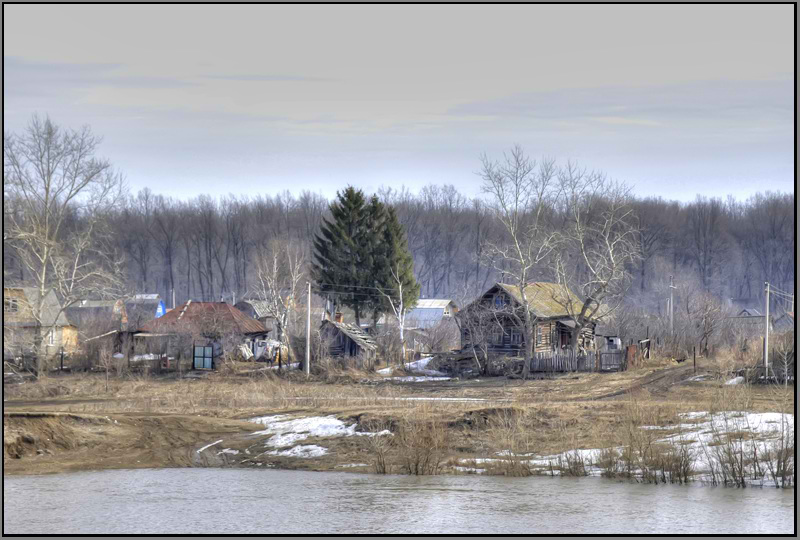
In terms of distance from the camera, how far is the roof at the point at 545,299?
55.4 metres

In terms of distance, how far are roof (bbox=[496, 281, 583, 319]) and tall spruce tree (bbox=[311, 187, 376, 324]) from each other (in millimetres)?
13387

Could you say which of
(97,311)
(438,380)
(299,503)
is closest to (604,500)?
(299,503)

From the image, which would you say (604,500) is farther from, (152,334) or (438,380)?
(152,334)

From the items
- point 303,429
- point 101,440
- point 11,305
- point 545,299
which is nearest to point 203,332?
point 11,305

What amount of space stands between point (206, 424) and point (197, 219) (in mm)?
98106

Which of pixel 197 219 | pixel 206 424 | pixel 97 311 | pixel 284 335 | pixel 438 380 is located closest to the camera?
pixel 206 424

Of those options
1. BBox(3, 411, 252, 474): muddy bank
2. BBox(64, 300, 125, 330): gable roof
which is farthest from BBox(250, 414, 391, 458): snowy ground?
BBox(64, 300, 125, 330): gable roof

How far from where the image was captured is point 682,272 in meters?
110

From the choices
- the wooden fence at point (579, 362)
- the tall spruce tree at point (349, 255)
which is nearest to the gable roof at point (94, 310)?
the tall spruce tree at point (349, 255)

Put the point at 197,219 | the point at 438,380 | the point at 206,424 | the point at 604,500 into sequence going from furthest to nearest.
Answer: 1. the point at 197,219
2. the point at 438,380
3. the point at 206,424
4. the point at 604,500

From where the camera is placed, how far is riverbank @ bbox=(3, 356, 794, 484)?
1001 inches

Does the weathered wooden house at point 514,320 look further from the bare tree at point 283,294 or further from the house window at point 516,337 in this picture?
the bare tree at point 283,294

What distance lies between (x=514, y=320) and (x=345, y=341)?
10.6 m

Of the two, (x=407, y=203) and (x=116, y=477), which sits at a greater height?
(x=407, y=203)
